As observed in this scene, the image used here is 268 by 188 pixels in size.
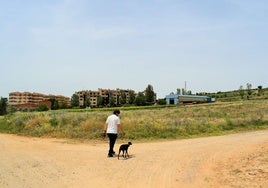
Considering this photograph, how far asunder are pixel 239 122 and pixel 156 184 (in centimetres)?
2049

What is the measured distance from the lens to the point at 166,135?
72.9ft

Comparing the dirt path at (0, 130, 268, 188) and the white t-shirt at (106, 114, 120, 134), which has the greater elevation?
the white t-shirt at (106, 114, 120, 134)

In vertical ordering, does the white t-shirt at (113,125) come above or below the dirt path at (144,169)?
above

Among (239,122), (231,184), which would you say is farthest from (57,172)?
(239,122)

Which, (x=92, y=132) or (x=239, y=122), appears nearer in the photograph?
(x=92, y=132)

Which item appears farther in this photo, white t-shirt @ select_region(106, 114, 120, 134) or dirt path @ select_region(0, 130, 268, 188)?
white t-shirt @ select_region(106, 114, 120, 134)

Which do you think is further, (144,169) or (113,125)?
(113,125)

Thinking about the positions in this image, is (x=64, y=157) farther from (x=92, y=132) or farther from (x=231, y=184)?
(x=92, y=132)

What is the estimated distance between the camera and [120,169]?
10695 millimetres

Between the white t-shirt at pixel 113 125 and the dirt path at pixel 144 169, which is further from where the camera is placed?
the white t-shirt at pixel 113 125

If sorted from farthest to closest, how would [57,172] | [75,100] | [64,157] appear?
[75,100], [64,157], [57,172]

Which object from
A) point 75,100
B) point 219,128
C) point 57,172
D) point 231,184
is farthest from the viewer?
point 75,100

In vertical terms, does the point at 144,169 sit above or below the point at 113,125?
below

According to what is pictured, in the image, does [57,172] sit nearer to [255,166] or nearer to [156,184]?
[156,184]
